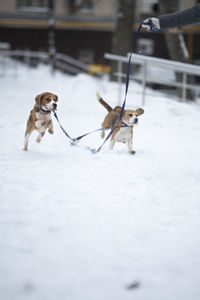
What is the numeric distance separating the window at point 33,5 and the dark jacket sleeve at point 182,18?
1876 cm

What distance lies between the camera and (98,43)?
21.6 metres

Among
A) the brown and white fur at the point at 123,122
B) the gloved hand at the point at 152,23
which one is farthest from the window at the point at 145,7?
the gloved hand at the point at 152,23

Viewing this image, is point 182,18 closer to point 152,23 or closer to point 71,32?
point 152,23

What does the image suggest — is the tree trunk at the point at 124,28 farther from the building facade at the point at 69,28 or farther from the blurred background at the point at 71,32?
the building facade at the point at 69,28

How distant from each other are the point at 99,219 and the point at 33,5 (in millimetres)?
20716

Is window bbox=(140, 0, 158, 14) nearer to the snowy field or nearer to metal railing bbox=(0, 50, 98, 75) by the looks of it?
metal railing bbox=(0, 50, 98, 75)

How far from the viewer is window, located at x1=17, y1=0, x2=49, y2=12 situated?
2144 cm

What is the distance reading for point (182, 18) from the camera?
396 centimetres

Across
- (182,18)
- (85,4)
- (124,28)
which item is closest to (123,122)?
(182,18)

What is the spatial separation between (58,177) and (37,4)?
19.5 m

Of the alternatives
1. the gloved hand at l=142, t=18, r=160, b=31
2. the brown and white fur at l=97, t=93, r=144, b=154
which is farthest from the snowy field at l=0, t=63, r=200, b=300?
→ the gloved hand at l=142, t=18, r=160, b=31

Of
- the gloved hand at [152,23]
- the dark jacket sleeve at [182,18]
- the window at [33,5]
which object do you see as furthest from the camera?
the window at [33,5]

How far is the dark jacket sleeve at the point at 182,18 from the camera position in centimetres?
381

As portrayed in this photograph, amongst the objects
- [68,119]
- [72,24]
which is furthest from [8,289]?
[72,24]
